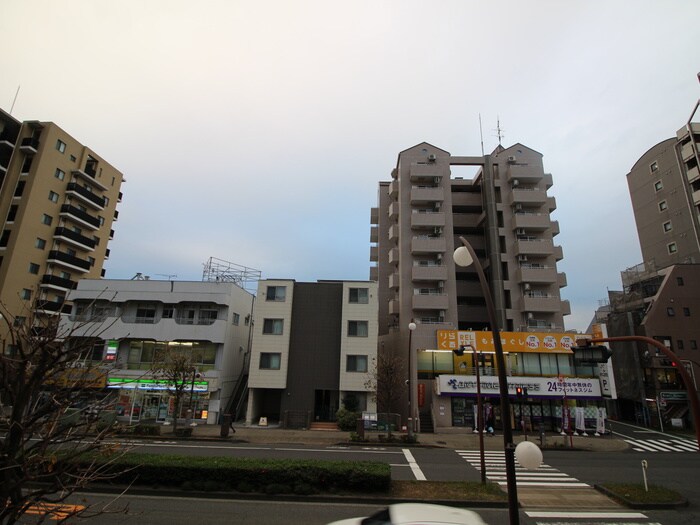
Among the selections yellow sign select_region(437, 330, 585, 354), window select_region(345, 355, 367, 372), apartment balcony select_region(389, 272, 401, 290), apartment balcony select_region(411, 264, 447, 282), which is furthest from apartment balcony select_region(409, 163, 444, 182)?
window select_region(345, 355, 367, 372)

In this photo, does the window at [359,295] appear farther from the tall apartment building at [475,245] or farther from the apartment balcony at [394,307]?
the apartment balcony at [394,307]

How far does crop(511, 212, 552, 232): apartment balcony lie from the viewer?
43.3 m

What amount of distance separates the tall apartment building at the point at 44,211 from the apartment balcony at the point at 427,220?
40.6m

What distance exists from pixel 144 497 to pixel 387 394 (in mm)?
21296

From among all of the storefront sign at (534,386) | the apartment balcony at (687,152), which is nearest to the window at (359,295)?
the storefront sign at (534,386)

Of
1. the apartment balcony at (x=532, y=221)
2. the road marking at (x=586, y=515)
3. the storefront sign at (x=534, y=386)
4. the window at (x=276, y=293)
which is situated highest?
the apartment balcony at (x=532, y=221)

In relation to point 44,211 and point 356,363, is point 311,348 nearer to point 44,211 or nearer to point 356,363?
point 356,363

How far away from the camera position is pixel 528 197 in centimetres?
4409

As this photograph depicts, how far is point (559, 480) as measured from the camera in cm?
1691

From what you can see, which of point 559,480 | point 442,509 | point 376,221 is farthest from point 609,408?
point 442,509

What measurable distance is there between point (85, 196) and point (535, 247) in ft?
190

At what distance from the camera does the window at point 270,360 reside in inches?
1329

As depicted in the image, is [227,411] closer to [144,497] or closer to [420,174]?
[144,497]

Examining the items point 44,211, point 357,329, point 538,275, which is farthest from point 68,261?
point 538,275
